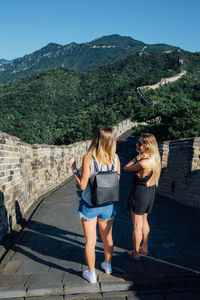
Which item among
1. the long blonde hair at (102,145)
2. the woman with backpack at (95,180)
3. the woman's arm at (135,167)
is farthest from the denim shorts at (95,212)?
the woman's arm at (135,167)

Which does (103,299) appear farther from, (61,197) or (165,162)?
(165,162)

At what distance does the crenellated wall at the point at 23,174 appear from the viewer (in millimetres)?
3938

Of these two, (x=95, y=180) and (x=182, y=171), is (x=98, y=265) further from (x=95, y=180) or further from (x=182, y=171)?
(x=182, y=171)

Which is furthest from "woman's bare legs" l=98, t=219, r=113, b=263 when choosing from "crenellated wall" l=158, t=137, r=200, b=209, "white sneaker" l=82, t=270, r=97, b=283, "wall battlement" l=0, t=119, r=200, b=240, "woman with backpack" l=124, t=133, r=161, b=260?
"crenellated wall" l=158, t=137, r=200, b=209

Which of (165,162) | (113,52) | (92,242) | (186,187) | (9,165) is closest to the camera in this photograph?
(92,242)

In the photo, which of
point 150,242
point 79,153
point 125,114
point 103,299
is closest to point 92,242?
point 103,299

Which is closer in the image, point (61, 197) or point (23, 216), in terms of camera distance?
point (23, 216)

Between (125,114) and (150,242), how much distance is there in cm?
3598

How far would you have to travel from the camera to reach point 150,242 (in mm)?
3832

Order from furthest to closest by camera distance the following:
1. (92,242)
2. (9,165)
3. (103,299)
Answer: (9,165) < (92,242) < (103,299)

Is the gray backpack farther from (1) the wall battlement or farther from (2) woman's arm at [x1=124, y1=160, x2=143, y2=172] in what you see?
(1) the wall battlement

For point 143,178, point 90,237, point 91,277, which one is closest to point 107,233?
point 90,237

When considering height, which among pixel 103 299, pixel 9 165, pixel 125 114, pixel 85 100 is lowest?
pixel 103 299

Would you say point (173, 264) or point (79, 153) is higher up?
point (79, 153)
